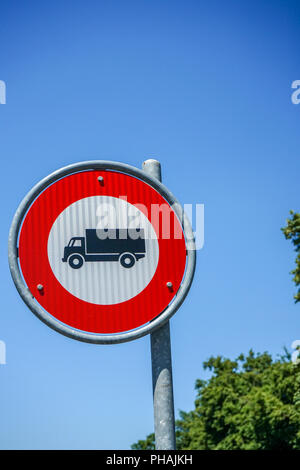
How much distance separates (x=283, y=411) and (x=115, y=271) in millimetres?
29876

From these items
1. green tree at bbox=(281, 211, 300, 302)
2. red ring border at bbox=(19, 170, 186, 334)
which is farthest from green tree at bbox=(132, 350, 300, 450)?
red ring border at bbox=(19, 170, 186, 334)

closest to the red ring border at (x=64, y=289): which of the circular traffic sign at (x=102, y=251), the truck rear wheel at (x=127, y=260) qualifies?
the circular traffic sign at (x=102, y=251)

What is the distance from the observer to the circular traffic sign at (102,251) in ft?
7.97

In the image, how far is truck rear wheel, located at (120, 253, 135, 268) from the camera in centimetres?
250

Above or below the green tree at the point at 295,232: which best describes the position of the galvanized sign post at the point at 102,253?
below

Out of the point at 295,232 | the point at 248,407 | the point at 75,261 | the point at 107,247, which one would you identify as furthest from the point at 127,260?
the point at 248,407

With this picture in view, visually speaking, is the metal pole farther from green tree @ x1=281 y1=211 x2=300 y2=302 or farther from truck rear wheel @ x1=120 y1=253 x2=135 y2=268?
green tree @ x1=281 y1=211 x2=300 y2=302

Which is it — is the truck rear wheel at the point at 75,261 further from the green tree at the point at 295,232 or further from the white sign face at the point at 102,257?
the green tree at the point at 295,232

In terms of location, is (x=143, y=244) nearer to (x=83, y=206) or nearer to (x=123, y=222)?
(x=123, y=222)

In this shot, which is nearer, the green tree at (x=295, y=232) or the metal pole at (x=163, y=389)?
the metal pole at (x=163, y=389)

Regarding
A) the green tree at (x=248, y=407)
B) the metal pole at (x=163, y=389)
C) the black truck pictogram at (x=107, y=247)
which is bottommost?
the metal pole at (x=163, y=389)

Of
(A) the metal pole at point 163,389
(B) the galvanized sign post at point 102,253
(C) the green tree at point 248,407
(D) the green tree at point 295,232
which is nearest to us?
(A) the metal pole at point 163,389

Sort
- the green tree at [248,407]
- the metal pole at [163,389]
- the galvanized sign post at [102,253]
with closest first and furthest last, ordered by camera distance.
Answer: the metal pole at [163,389], the galvanized sign post at [102,253], the green tree at [248,407]
